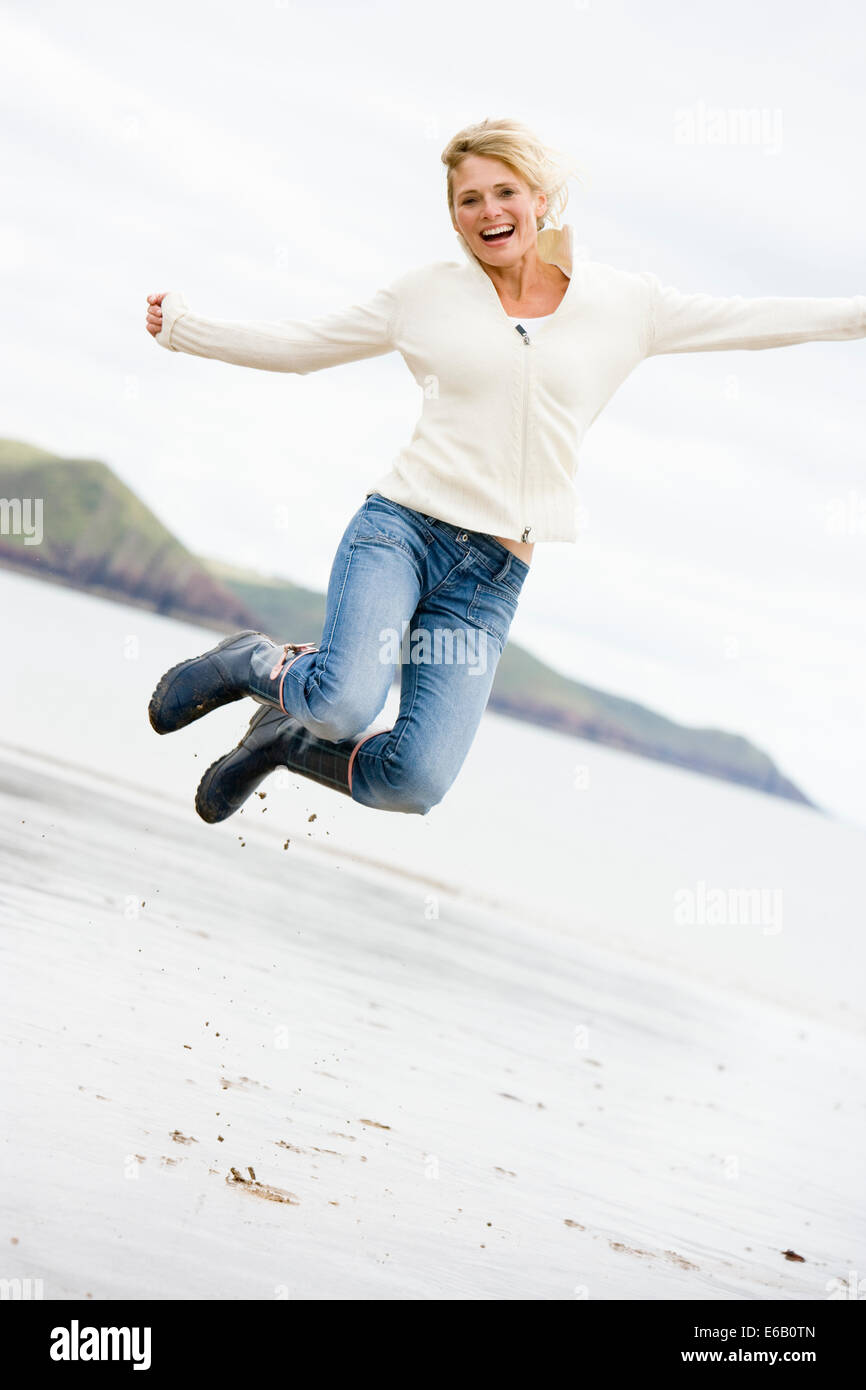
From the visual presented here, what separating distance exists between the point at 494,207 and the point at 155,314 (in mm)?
1176

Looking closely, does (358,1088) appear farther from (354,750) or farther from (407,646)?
(407,646)

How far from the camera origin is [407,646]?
4.46 meters

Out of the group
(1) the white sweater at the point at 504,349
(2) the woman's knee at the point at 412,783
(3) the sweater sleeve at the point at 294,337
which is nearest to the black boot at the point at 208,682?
(2) the woman's knee at the point at 412,783

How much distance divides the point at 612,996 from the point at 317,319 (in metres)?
6.25

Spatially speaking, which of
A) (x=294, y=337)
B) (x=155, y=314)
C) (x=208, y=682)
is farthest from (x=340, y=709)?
(x=155, y=314)

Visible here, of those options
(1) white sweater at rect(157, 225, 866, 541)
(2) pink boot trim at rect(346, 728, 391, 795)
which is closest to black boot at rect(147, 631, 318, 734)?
(2) pink boot trim at rect(346, 728, 391, 795)

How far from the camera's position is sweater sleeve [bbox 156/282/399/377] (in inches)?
170

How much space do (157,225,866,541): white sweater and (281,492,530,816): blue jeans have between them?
0.16 m

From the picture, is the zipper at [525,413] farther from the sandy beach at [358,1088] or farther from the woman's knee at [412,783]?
the sandy beach at [358,1088]

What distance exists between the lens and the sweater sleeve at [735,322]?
4324 mm

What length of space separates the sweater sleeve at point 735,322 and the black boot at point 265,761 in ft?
5.45

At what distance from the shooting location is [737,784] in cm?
12525

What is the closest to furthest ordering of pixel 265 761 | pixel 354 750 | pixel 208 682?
pixel 354 750
pixel 208 682
pixel 265 761
